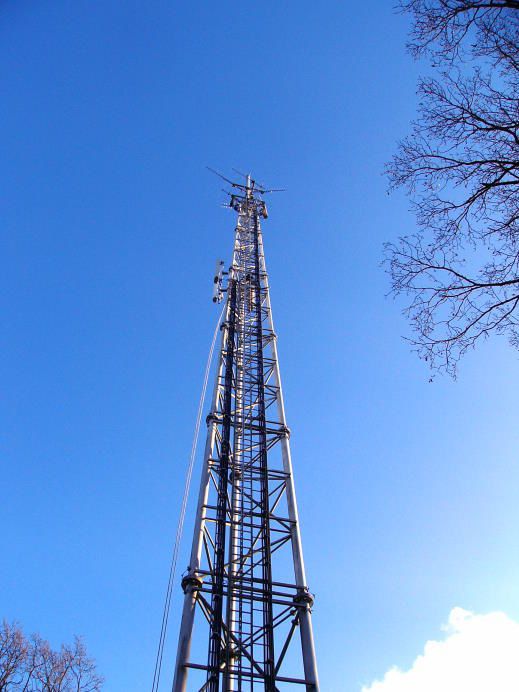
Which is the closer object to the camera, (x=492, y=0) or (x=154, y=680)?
(x=492, y=0)

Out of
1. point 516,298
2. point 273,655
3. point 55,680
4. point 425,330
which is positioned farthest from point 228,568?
point 55,680

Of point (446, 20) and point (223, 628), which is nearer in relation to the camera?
point (446, 20)

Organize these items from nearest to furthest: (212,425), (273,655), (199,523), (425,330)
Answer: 1. (425,330)
2. (273,655)
3. (199,523)
4. (212,425)

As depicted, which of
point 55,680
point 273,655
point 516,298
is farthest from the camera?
point 55,680

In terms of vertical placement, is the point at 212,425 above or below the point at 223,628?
above

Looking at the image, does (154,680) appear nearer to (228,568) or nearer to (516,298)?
(228,568)

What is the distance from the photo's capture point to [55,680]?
2244 centimetres

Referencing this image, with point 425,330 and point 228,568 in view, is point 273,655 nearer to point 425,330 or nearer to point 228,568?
point 228,568

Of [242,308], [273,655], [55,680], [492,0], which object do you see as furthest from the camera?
[55,680]

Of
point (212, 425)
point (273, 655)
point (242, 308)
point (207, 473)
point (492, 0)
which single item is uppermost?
point (242, 308)

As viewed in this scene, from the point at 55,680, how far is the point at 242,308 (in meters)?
17.0

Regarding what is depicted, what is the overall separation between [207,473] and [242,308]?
786cm

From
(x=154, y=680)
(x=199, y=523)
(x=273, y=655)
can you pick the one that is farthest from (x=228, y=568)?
(x=154, y=680)

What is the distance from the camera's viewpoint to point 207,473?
14180 millimetres
